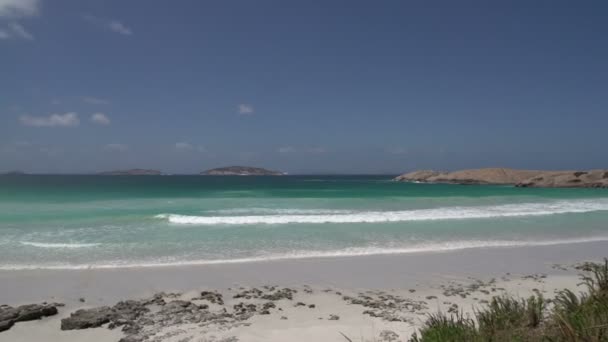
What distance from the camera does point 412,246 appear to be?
12109 mm

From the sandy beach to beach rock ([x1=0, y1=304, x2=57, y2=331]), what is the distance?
13 centimetres

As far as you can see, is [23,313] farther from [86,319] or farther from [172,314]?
[172,314]

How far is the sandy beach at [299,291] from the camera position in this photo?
215 inches

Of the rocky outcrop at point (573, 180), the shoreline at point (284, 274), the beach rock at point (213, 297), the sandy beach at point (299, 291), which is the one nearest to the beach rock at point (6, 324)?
the sandy beach at point (299, 291)

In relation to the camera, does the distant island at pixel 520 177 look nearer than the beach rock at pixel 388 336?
No

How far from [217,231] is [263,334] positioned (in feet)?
33.9

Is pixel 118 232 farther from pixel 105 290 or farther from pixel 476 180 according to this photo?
pixel 476 180

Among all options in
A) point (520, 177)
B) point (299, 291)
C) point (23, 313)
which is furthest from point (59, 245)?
point (520, 177)

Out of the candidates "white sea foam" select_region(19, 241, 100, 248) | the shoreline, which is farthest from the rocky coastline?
"white sea foam" select_region(19, 241, 100, 248)

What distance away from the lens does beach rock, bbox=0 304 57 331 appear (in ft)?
18.8

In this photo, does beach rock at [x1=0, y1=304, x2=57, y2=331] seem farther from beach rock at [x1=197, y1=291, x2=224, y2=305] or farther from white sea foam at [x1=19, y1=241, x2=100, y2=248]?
white sea foam at [x1=19, y1=241, x2=100, y2=248]

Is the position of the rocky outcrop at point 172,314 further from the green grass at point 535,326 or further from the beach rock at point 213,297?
the green grass at point 535,326

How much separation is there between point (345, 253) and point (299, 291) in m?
3.90

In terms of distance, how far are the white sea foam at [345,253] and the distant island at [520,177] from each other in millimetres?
46223
